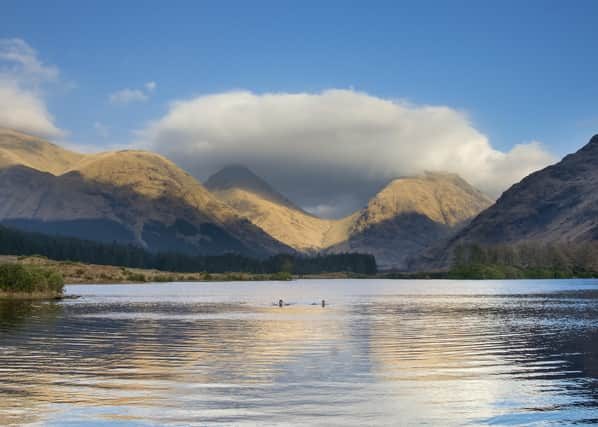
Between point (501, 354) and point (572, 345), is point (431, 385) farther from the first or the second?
point (572, 345)

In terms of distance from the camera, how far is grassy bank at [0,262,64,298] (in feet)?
497

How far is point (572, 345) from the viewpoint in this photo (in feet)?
211

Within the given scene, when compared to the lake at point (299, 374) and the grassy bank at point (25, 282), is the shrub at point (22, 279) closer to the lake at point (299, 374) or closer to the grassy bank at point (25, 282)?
the grassy bank at point (25, 282)

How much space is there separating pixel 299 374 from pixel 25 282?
404 feet

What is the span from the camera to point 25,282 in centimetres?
15412

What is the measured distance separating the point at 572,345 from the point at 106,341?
148 ft

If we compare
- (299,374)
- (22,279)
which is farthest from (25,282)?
(299,374)

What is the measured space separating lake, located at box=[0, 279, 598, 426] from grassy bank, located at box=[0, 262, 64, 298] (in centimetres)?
6872

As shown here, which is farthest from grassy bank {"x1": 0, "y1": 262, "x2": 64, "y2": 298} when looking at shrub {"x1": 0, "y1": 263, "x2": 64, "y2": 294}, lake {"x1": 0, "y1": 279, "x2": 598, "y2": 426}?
lake {"x1": 0, "y1": 279, "x2": 598, "y2": 426}

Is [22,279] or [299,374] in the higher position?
[22,279]

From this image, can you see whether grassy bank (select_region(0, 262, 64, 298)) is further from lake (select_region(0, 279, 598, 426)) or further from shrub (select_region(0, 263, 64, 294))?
lake (select_region(0, 279, 598, 426))

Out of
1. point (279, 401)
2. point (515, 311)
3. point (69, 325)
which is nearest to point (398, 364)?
point (279, 401)

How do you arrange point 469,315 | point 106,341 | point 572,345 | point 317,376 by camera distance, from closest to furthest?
point 317,376, point 572,345, point 106,341, point 469,315

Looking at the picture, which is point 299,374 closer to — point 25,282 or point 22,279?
point 22,279
